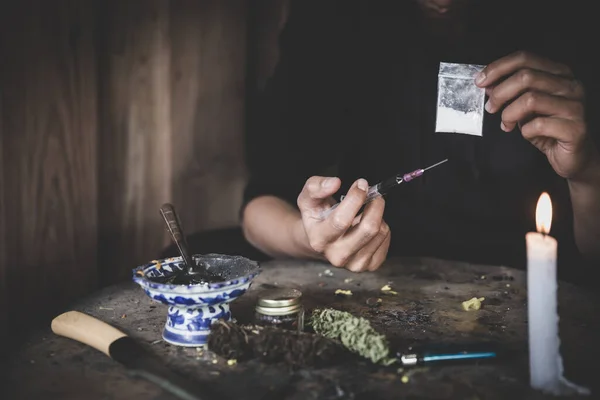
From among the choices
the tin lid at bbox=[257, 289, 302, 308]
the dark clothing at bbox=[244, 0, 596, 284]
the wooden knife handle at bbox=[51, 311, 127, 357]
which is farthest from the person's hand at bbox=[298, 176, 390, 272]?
the dark clothing at bbox=[244, 0, 596, 284]

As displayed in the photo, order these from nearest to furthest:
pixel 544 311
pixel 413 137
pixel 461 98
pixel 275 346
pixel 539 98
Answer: pixel 544 311 → pixel 275 346 → pixel 539 98 → pixel 461 98 → pixel 413 137

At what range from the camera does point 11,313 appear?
226 cm

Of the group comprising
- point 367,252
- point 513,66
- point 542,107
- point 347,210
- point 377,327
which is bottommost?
point 377,327

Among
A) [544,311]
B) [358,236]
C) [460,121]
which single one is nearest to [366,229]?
[358,236]

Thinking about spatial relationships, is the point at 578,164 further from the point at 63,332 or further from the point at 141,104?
the point at 141,104

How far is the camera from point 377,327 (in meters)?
1.54

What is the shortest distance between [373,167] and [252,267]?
4.48ft

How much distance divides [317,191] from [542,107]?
648 mm

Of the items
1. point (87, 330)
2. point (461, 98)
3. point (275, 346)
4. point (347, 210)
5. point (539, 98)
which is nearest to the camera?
point (275, 346)

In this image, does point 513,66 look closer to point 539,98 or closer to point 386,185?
point 539,98

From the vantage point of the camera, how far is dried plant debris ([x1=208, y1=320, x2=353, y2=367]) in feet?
4.29

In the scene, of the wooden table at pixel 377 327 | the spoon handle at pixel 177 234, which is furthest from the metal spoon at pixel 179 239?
the wooden table at pixel 377 327

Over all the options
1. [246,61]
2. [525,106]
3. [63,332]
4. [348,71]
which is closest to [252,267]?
[63,332]

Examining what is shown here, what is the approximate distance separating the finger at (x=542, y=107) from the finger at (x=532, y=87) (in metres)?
0.02
